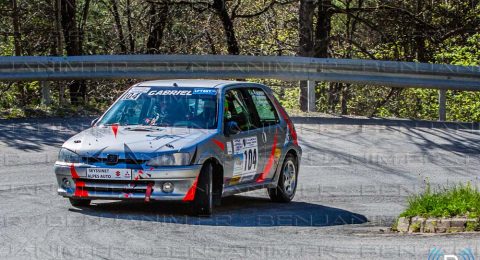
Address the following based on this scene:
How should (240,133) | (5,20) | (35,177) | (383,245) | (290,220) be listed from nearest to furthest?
(383,245) < (290,220) < (240,133) < (35,177) < (5,20)

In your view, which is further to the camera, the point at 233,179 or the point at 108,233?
the point at 233,179

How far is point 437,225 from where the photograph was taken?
10281 millimetres

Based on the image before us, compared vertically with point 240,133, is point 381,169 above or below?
below

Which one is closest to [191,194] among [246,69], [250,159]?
[250,159]

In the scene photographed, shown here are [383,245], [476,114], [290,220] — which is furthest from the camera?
[476,114]

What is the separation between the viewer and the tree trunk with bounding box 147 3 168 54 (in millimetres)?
29547

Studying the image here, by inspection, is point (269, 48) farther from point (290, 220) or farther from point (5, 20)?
point (290, 220)

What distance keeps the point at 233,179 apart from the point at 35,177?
3310 millimetres

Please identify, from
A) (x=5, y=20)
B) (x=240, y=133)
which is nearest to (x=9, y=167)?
(x=240, y=133)

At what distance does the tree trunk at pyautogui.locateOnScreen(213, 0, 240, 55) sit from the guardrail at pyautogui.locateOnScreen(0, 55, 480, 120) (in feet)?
24.0

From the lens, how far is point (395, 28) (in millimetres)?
31609

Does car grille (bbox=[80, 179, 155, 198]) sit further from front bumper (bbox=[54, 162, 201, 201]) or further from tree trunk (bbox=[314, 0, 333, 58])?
tree trunk (bbox=[314, 0, 333, 58])

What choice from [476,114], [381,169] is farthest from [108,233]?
[476,114]

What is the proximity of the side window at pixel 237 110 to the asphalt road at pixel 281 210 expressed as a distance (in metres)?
0.95
